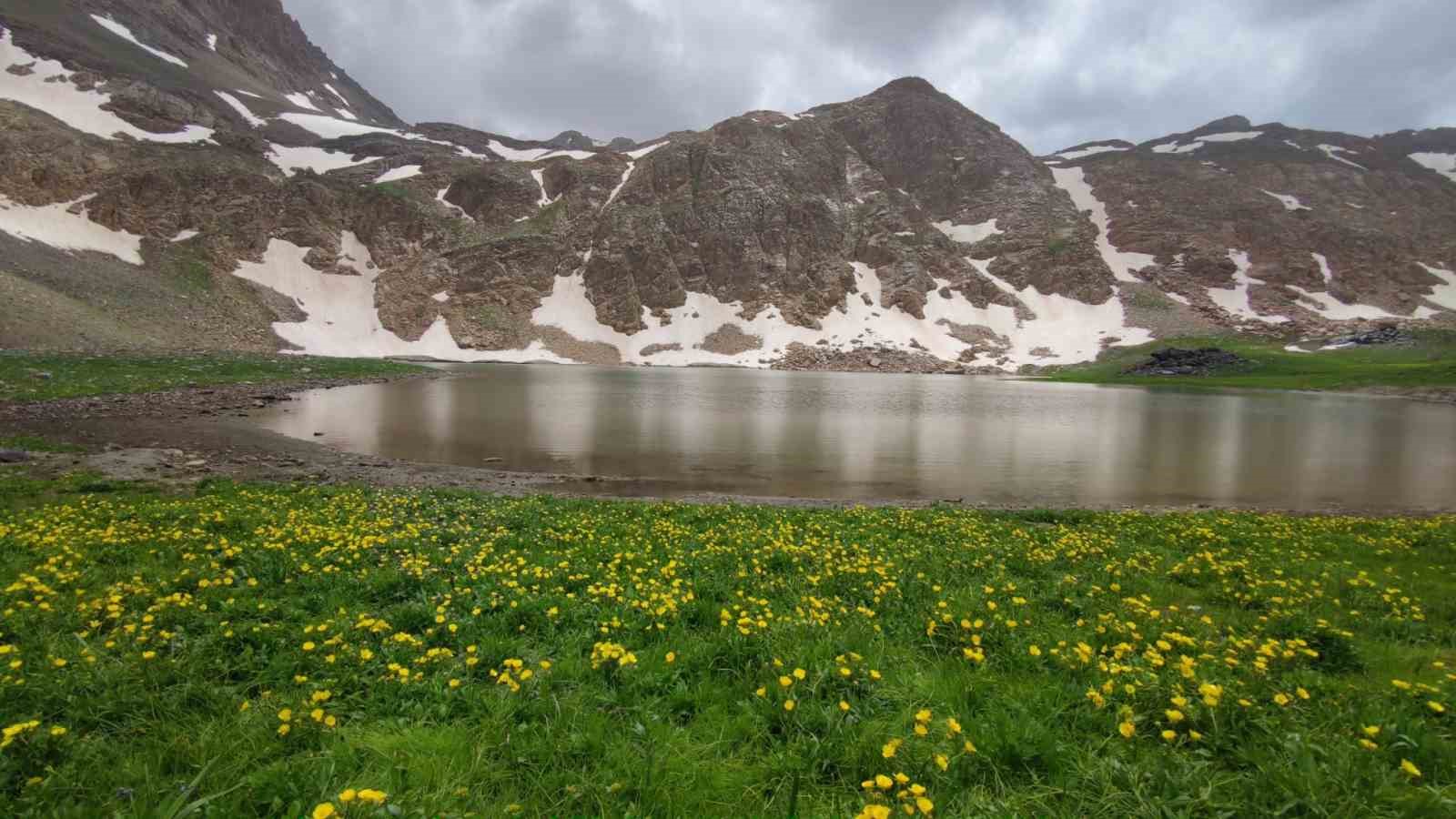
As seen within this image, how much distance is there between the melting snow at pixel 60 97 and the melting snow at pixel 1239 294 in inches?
8659

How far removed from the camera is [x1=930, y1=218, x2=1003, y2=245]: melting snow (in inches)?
6009

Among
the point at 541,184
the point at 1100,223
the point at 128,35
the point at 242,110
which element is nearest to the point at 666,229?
the point at 541,184

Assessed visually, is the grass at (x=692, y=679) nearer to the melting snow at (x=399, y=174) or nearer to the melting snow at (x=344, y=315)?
the melting snow at (x=344, y=315)

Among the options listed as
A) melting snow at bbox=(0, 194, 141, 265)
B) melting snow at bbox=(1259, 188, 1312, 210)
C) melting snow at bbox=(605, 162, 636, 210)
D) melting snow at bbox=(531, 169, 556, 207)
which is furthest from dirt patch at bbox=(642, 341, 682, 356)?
melting snow at bbox=(1259, 188, 1312, 210)

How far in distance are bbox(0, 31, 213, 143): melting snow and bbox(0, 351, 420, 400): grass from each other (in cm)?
8460

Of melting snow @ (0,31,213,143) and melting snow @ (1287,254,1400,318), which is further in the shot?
melting snow @ (1287,254,1400,318)

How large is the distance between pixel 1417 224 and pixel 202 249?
28218 cm

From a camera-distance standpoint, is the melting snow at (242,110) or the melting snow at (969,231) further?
the melting snow at (969,231)

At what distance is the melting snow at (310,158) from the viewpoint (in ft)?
404

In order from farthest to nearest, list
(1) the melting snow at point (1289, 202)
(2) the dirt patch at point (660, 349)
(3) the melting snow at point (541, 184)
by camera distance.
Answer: (1) the melting snow at point (1289, 202) < (3) the melting snow at point (541, 184) < (2) the dirt patch at point (660, 349)

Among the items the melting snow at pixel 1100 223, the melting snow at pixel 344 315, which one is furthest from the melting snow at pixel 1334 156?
the melting snow at pixel 344 315

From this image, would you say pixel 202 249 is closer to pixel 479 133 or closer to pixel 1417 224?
pixel 479 133

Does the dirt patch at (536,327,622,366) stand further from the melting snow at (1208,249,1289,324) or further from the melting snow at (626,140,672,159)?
the melting snow at (1208,249,1289,324)

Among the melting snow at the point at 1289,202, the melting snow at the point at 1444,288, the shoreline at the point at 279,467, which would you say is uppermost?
the melting snow at the point at 1289,202
